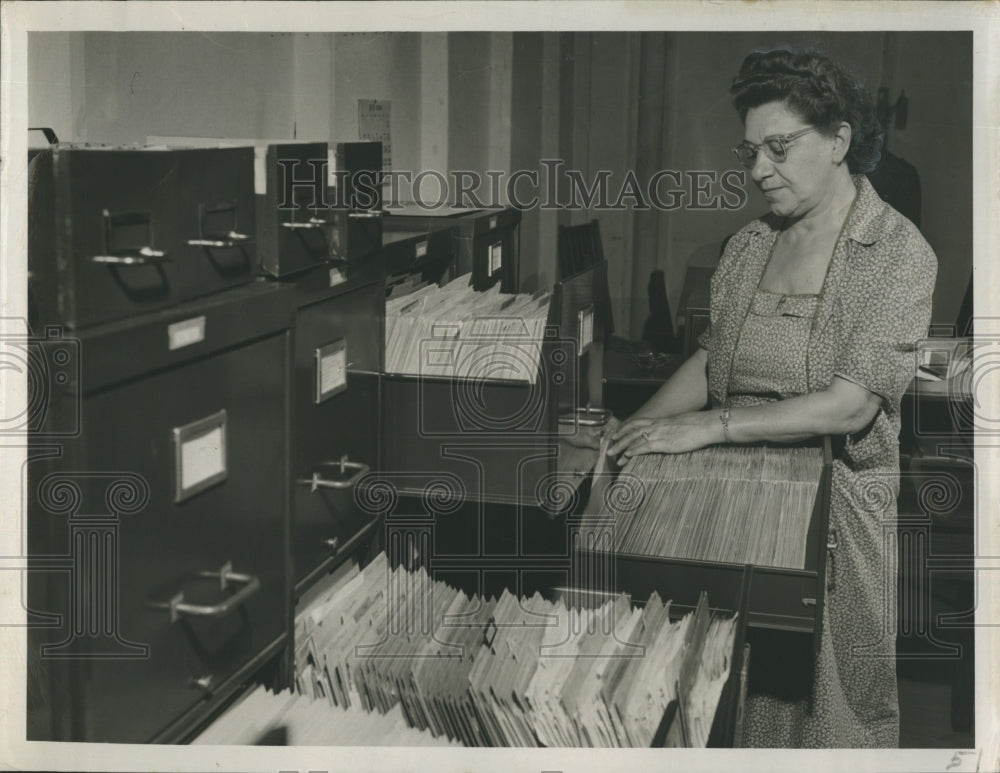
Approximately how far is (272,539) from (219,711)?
235mm

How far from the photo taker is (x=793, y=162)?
1.94 meters

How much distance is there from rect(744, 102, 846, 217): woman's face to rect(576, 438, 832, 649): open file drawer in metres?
0.69

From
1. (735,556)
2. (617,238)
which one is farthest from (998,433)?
(617,238)

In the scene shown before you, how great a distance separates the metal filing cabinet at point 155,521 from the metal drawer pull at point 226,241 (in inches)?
2.3

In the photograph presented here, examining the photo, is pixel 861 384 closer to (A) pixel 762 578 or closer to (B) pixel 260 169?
(A) pixel 762 578

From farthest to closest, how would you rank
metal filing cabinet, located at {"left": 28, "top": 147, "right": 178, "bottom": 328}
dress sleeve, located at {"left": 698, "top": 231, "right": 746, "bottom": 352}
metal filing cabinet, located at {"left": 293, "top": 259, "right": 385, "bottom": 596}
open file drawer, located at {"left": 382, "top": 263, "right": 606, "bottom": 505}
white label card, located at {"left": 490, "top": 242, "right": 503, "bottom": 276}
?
white label card, located at {"left": 490, "top": 242, "right": 503, "bottom": 276}, dress sleeve, located at {"left": 698, "top": 231, "right": 746, "bottom": 352}, open file drawer, located at {"left": 382, "top": 263, "right": 606, "bottom": 505}, metal filing cabinet, located at {"left": 293, "top": 259, "right": 385, "bottom": 596}, metal filing cabinet, located at {"left": 28, "top": 147, "right": 178, "bottom": 328}

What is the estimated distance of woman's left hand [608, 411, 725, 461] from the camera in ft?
5.99

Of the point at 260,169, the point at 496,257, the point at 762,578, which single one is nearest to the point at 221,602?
the point at 260,169

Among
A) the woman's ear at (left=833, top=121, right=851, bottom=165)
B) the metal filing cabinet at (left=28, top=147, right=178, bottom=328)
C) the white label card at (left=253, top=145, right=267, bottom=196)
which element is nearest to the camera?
the metal filing cabinet at (left=28, top=147, right=178, bottom=328)

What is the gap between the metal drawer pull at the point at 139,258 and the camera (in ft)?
3.05

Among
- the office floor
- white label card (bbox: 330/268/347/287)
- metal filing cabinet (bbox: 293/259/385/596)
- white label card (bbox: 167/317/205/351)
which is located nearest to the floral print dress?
the office floor

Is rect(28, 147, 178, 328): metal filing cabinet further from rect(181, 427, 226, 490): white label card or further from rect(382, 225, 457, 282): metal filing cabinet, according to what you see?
rect(382, 225, 457, 282): metal filing cabinet

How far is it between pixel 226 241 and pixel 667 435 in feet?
3.31

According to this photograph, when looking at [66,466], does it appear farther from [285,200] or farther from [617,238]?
[617,238]
